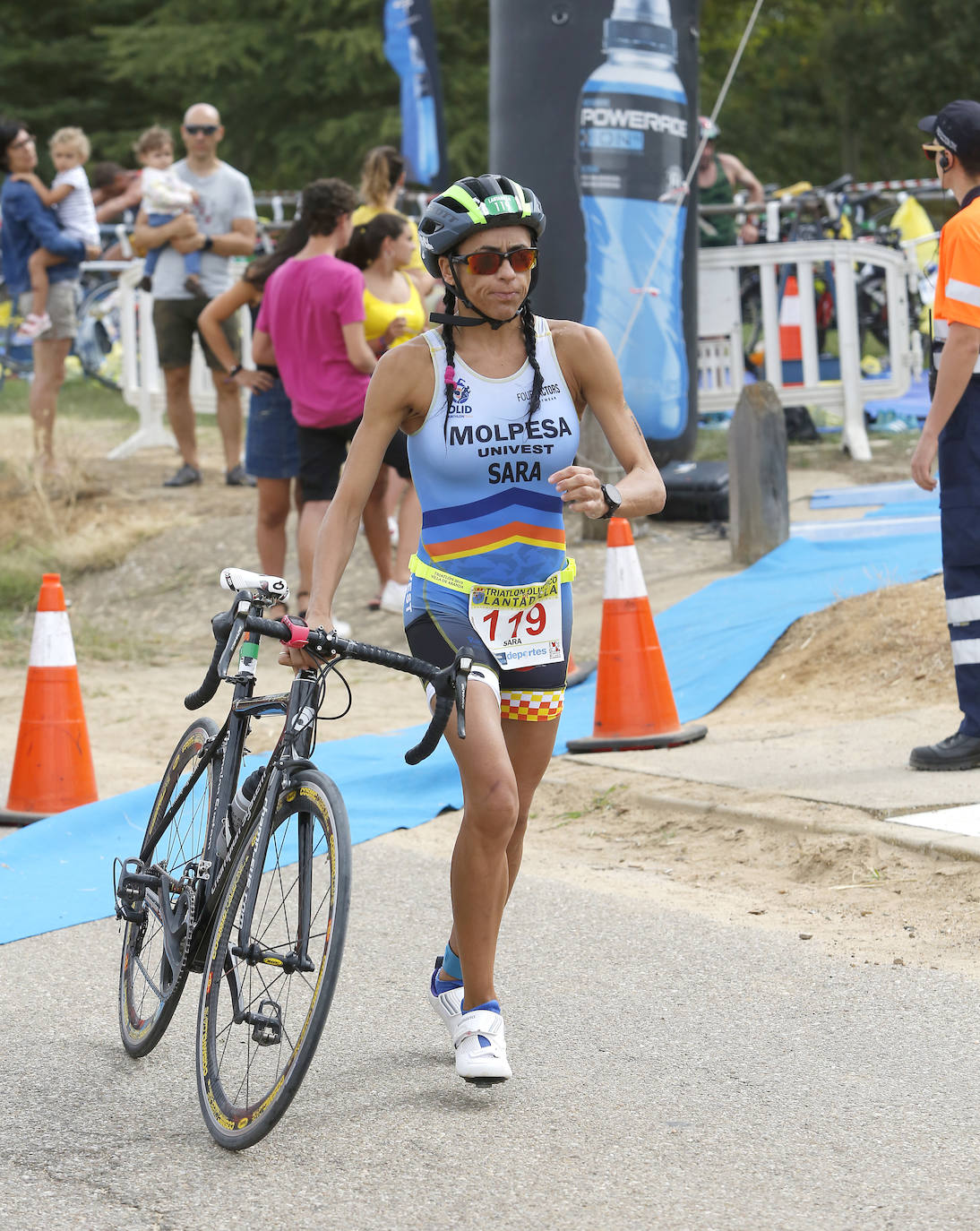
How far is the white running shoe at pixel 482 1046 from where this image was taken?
3822 millimetres

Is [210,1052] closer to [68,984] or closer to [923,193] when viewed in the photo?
[68,984]

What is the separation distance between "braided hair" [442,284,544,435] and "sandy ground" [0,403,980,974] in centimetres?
182

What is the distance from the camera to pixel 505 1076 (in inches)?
151

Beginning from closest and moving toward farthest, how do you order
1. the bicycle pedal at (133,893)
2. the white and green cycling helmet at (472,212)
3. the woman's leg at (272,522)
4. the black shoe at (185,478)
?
the white and green cycling helmet at (472,212), the bicycle pedal at (133,893), the woman's leg at (272,522), the black shoe at (185,478)

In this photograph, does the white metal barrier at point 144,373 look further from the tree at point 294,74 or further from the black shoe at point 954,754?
the tree at point 294,74

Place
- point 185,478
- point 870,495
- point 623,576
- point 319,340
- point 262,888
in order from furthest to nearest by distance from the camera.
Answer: point 185,478 < point 870,495 < point 319,340 < point 623,576 < point 262,888

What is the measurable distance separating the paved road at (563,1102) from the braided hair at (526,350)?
1514 mm

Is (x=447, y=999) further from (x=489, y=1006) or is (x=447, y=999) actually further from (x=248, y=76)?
(x=248, y=76)

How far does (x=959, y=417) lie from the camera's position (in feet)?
19.7

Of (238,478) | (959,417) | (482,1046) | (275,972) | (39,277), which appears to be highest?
(39,277)

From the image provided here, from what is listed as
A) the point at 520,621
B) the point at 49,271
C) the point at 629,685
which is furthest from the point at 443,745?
the point at 49,271

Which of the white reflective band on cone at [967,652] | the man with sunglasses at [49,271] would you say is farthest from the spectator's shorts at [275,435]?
the white reflective band on cone at [967,652]

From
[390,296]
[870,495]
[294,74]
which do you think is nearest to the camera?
[390,296]

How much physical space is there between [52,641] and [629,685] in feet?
7.43
